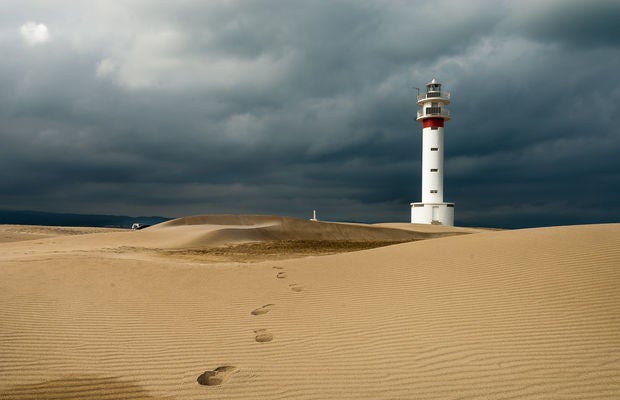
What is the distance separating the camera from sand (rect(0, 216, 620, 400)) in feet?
14.0

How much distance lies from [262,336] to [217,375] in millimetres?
1352

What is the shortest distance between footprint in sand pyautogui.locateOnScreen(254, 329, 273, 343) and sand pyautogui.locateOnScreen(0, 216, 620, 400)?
0.28 feet

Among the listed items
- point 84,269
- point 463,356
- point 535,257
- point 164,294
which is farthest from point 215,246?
point 463,356

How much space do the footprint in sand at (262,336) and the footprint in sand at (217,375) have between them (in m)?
0.95

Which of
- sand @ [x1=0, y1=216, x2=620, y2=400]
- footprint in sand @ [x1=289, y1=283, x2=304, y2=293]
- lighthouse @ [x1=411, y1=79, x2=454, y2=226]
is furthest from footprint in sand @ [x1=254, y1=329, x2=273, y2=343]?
lighthouse @ [x1=411, y1=79, x2=454, y2=226]

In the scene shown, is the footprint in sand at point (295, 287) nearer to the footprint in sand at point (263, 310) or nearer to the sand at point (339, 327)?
the sand at point (339, 327)

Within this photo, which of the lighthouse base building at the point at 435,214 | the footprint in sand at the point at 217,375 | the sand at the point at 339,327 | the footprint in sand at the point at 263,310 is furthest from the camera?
the lighthouse base building at the point at 435,214

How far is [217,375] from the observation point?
461 cm

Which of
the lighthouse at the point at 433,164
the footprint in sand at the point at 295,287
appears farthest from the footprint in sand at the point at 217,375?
the lighthouse at the point at 433,164

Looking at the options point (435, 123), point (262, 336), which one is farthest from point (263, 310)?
point (435, 123)

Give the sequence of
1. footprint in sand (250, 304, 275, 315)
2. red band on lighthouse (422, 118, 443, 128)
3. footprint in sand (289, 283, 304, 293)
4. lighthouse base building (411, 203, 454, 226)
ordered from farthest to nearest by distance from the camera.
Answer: red band on lighthouse (422, 118, 443, 128)
lighthouse base building (411, 203, 454, 226)
footprint in sand (289, 283, 304, 293)
footprint in sand (250, 304, 275, 315)

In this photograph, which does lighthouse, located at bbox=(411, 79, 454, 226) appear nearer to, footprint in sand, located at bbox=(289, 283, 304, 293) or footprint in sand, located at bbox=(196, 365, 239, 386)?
footprint in sand, located at bbox=(289, 283, 304, 293)

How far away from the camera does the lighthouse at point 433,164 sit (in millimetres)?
37031

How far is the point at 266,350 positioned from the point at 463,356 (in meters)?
2.24
